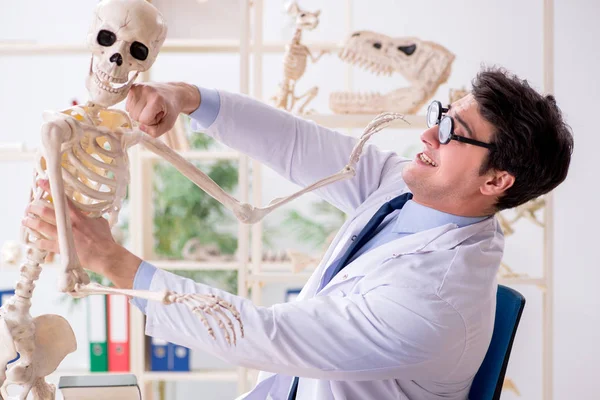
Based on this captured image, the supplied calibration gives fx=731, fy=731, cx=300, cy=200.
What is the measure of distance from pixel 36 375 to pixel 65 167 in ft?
1.09

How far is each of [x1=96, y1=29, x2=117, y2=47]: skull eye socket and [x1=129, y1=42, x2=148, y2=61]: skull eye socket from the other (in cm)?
3

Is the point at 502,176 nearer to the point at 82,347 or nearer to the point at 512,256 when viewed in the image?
the point at 512,256

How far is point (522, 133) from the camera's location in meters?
1.31

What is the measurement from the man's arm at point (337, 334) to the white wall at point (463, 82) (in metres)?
1.84

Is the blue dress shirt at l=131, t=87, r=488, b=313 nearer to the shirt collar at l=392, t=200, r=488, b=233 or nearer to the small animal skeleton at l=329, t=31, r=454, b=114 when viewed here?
the shirt collar at l=392, t=200, r=488, b=233

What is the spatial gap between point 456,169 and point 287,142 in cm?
39

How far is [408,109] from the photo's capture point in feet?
7.43

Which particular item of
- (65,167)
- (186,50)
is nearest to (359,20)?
(186,50)

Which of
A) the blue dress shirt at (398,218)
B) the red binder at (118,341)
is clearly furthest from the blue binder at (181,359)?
the blue dress shirt at (398,218)

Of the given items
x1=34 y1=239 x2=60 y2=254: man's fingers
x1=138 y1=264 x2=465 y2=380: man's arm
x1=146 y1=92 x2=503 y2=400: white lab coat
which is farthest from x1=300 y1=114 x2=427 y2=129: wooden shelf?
x1=34 y1=239 x2=60 y2=254: man's fingers

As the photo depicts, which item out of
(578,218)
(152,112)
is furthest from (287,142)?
(578,218)

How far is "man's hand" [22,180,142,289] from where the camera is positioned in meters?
1.04

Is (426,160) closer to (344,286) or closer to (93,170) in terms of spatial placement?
(344,286)

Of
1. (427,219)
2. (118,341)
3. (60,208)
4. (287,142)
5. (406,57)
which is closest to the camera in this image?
(60,208)
